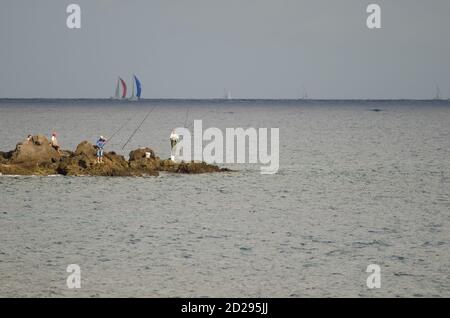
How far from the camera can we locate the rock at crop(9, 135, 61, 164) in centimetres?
4226

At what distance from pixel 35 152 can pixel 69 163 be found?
76.9 inches

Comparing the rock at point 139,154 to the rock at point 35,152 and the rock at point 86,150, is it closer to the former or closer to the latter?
the rock at point 86,150

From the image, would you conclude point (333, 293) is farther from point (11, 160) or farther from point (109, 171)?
point (11, 160)

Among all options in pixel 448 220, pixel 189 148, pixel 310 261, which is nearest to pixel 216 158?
pixel 189 148

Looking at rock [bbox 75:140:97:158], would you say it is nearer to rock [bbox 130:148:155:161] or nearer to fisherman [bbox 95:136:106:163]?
fisherman [bbox 95:136:106:163]

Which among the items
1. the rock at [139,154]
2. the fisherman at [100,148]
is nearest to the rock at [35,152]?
the fisherman at [100,148]

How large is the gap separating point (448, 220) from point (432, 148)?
46021 millimetres

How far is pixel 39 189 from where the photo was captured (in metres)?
38.0

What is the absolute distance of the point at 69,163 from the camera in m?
43.3

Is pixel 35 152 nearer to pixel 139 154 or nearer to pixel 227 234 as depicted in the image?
pixel 139 154

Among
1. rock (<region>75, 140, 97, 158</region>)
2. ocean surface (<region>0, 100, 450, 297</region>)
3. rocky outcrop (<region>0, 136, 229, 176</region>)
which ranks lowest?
ocean surface (<region>0, 100, 450, 297</region>)

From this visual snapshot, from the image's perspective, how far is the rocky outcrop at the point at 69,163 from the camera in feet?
141

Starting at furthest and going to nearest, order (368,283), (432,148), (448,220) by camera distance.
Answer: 1. (432,148)
2. (448,220)
3. (368,283)

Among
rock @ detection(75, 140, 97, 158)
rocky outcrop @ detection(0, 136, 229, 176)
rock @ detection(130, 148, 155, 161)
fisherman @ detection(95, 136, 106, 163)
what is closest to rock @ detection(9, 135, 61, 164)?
rocky outcrop @ detection(0, 136, 229, 176)
